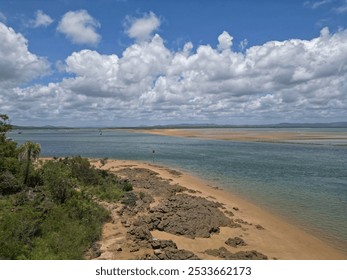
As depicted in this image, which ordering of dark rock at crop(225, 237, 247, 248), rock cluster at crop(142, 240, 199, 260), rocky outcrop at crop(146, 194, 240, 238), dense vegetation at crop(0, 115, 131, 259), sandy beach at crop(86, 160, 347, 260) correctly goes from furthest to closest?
rocky outcrop at crop(146, 194, 240, 238) → dark rock at crop(225, 237, 247, 248) → sandy beach at crop(86, 160, 347, 260) → rock cluster at crop(142, 240, 199, 260) → dense vegetation at crop(0, 115, 131, 259)

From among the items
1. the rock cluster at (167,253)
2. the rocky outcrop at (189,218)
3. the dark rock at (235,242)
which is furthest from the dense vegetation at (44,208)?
the dark rock at (235,242)

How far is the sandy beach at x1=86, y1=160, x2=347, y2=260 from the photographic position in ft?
53.7

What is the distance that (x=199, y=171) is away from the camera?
163 feet

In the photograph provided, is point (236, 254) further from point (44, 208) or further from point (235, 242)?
point (44, 208)

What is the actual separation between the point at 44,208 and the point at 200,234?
10.6m

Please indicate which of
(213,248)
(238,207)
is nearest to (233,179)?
(238,207)

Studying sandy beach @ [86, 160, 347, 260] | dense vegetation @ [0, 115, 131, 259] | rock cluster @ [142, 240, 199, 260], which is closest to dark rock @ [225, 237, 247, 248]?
sandy beach @ [86, 160, 347, 260]

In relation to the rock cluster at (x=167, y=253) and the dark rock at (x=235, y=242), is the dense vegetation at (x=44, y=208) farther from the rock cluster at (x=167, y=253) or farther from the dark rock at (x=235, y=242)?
the dark rock at (x=235, y=242)

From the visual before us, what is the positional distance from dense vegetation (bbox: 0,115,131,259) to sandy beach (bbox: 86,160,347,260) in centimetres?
141

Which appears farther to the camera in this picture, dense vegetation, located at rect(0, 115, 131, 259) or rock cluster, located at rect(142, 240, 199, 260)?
rock cluster, located at rect(142, 240, 199, 260)

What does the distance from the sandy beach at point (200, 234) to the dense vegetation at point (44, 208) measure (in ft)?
4.62

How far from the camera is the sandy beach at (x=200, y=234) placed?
1636 centimetres

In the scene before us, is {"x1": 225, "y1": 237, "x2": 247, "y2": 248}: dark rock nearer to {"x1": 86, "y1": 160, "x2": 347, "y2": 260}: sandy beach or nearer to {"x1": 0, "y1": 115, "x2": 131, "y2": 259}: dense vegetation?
{"x1": 86, "y1": 160, "x2": 347, "y2": 260}: sandy beach

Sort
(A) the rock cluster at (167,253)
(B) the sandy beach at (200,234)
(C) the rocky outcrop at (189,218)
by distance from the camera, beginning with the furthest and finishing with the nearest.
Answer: (C) the rocky outcrop at (189,218), (B) the sandy beach at (200,234), (A) the rock cluster at (167,253)
